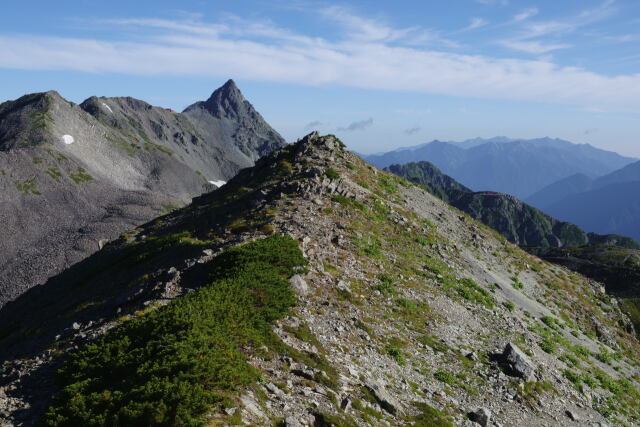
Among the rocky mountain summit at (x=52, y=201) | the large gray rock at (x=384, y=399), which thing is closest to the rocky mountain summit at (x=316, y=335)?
the large gray rock at (x=384, y=399)

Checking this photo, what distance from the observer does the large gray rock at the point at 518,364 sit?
73.0ft

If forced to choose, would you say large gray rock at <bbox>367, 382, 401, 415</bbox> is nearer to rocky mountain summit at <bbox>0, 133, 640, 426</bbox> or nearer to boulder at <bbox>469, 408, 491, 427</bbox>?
rocky mountain summit at <bbox>0, 133, 640, 426</bbox>

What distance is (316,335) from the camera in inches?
727

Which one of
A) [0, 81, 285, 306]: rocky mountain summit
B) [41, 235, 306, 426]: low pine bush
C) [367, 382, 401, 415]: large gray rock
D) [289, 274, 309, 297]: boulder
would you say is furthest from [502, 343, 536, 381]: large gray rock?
[0, 81, 285, 306]: rocky mountain summit

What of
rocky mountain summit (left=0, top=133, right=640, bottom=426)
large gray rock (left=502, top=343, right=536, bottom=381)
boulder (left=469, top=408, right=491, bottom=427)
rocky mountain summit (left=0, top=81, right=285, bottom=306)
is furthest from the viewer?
rocky mountain summit (left=0, top=81, right=285, bottom=306)

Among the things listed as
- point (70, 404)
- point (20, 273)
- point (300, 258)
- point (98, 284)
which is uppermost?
point (300, 258)

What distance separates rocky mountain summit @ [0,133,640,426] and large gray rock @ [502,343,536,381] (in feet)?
0.31

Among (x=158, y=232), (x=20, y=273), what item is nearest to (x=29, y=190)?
(x=20, y=273)

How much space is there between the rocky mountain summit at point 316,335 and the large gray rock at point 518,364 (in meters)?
0.09

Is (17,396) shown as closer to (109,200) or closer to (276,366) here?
(276,366)

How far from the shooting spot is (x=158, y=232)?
→ 160 feet

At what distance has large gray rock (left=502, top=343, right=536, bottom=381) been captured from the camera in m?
22.2

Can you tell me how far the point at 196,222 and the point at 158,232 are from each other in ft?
29.5

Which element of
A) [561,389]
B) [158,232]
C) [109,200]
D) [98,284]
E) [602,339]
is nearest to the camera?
[561,389]
